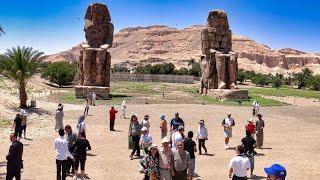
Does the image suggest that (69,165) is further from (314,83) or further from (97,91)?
(314,83)

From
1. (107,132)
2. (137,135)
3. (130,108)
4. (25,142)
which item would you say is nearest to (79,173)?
(137,135)

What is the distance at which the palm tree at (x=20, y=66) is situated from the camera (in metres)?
29.9

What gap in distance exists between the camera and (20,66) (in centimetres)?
3016

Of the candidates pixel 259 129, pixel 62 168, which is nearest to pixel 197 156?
pixel 259 129

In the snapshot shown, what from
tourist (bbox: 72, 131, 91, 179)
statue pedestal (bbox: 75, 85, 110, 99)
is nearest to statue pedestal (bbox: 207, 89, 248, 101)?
statue pedestal (bbox: 75, 85, 110, 99)

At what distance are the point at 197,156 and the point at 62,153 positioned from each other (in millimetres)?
5904

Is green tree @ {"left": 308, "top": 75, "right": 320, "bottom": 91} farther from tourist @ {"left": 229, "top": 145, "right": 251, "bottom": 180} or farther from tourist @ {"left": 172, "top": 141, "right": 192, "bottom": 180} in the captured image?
tourist @ {"left": 172, "top": 141, "right": 192, "bottom": 180}

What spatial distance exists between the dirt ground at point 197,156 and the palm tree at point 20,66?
3.44 meters

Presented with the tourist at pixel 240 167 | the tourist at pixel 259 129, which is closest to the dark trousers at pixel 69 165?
the tourist at pixel 240 167

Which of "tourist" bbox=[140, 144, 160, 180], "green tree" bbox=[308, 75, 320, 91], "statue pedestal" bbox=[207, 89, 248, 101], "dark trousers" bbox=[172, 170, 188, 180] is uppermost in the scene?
"green tree" bbox=[308, 75, 320, 91]

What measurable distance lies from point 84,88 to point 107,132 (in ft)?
58.8

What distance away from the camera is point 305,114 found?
33.4m

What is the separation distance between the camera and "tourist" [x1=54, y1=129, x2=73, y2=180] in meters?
10.4

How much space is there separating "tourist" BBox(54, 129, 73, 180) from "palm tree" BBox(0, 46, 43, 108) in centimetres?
2032
